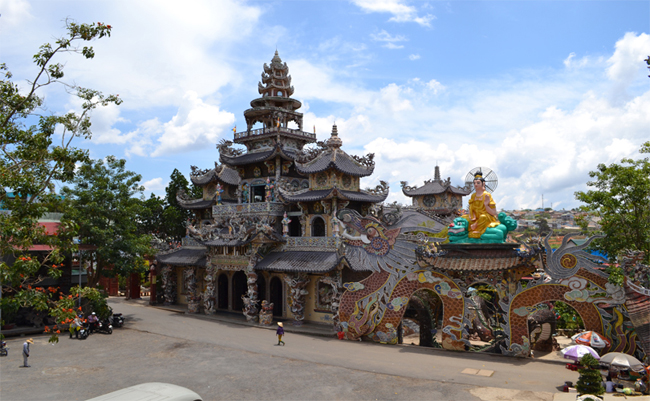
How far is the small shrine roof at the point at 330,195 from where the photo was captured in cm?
2542

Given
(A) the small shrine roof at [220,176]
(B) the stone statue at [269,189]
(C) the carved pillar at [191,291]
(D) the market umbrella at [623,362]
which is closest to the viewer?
(D) the market umbrella at [623,362]

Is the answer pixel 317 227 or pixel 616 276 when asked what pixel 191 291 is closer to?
pixel 317 227

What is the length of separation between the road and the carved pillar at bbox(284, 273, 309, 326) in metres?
2.00

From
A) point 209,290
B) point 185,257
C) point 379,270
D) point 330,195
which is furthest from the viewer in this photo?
point 185,257

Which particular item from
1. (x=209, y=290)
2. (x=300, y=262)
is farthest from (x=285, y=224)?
(x=209, y=290)

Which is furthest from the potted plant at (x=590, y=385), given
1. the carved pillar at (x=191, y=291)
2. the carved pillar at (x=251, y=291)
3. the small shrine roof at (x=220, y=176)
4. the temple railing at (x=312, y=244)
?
the small shrine roof at (x=220, y=176)

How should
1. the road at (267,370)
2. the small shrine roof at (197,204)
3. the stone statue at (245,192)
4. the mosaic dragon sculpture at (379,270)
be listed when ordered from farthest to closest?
1. the small shrine roof at (197,204)
2. the stone statue at (245,192)
3. the mosaic dragon sculpture at (379,270)
4. the road at (267,370)

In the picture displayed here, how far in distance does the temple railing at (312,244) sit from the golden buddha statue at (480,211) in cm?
799

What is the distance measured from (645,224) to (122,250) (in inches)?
1024

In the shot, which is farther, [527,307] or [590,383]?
[527,307]

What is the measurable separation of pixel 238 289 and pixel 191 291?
10.9 feet

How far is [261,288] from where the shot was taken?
1112 inches

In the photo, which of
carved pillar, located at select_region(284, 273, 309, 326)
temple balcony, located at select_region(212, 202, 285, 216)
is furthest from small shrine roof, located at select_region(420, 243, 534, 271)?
temple balcony, located at select_region(212, 202, 285, 216)

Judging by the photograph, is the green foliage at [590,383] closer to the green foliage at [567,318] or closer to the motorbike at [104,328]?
the green foliage at [567,318]
